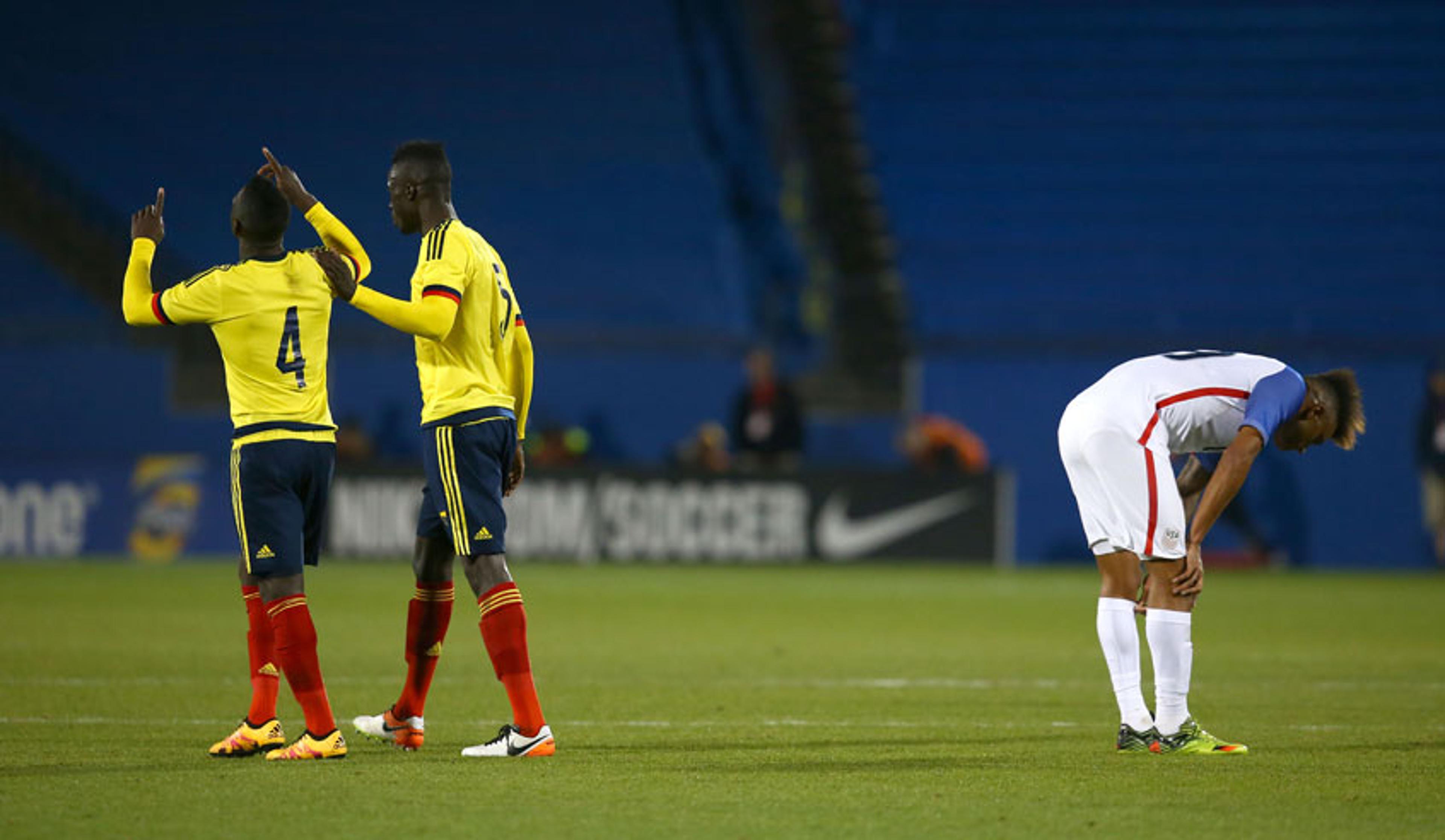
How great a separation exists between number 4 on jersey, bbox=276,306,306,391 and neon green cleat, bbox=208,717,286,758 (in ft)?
4.07

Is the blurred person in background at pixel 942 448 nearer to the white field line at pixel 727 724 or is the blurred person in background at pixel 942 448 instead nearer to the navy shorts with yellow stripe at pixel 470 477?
the white field line at pixel 727 724

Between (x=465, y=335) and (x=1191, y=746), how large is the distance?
311 cm

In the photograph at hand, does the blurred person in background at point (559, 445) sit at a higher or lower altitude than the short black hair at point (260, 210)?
lower

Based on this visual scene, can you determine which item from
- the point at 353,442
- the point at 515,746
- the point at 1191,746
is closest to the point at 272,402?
the point at 515,746

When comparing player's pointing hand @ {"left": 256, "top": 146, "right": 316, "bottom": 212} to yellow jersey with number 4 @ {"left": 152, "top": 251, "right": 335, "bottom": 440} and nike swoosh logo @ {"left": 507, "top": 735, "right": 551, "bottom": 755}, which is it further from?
nike swoosh logo @ {"left": 507, "top": 735, "right": 551, "bottom": 755}

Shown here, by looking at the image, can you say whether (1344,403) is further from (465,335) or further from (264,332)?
(264,332)

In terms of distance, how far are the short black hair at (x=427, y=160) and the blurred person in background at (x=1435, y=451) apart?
16709 mm

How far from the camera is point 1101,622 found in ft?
25.7

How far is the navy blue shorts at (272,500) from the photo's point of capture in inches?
291

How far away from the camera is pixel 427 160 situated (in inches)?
303

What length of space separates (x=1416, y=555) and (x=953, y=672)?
14188mm

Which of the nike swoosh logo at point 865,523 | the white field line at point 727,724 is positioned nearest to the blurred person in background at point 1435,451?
the nike swoosh logo at point 865,523

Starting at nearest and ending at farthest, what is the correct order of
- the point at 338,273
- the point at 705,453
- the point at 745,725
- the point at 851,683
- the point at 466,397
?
the point at 338,273, the point at 466,397, the point at 745,725, the point at 851,683, the point at 705,453

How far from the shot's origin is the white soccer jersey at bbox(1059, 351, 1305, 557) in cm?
766
